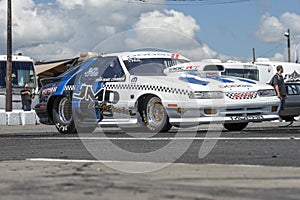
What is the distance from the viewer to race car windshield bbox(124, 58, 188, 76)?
40.9 feet

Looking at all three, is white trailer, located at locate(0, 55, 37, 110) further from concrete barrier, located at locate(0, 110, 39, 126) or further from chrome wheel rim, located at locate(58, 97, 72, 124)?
chrome wheel rim, located at locate(58, 97, 72, 124)

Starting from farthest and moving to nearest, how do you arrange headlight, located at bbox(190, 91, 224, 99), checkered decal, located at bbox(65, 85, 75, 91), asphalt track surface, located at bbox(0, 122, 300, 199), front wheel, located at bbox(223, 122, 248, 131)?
1. checkered decal, located at bbox(65, 85, 75, 91)
2. front wheel, located at bbox(223, 122, 248, 131)
3. headlight, located at bbox(190, 91, 224, 99)
4. asphalt track surface, located at bbox(0, 122, 300, 199)

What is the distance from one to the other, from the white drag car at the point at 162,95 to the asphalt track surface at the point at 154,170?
1431 millimetres

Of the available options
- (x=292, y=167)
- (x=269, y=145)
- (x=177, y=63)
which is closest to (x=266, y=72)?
(x=177, y=63)

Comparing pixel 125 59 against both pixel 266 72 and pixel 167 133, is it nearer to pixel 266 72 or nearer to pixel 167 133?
pixel 167 133

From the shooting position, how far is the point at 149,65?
1259cm

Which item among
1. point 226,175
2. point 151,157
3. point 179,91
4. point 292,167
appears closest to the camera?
point 226,175

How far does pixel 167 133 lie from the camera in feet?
38.7

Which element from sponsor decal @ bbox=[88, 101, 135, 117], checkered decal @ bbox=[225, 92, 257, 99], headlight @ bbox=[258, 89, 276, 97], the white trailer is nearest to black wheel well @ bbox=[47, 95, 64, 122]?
sponsor decal @ bbox=[88, 101, 135, 117]

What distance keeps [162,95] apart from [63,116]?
2.74m

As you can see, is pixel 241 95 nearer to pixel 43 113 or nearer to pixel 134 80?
pixel 134 80

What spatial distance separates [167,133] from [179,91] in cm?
81

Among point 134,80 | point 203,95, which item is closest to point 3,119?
point 134,80

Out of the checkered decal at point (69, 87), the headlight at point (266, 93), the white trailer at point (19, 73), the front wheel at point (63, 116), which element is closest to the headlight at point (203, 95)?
the headlight at point (266, 93)
